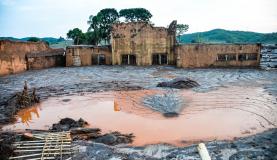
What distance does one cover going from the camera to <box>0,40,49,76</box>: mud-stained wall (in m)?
26.8

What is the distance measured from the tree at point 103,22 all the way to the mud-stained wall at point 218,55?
24025 mm

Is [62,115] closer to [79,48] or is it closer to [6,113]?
[6,113]

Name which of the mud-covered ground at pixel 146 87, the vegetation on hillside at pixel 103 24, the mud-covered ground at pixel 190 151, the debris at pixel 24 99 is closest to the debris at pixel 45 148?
the mud-covered ground at pixel 190 151

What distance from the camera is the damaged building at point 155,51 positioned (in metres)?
28.8

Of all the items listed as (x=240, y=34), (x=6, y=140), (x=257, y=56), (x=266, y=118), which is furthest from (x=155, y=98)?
(x=240, y=34)

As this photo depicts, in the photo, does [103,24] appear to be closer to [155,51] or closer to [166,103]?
[155,51]

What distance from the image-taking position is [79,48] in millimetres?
32219

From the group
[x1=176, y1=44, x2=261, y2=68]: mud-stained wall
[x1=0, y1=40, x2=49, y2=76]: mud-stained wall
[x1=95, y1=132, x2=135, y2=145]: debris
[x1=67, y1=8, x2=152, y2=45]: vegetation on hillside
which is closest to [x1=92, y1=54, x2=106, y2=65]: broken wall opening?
[x1=0, y1=40, x2=49, y2=76]: mud-stained wall

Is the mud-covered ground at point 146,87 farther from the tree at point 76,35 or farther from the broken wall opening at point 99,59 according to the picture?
the tree at point 76,35

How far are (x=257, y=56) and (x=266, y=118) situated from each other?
60.4 feet

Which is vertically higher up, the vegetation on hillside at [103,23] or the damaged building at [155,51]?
the vegetation on hillside at [103,23]

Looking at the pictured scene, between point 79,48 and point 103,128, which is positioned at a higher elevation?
point 79,48

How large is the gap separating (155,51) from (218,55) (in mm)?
6905

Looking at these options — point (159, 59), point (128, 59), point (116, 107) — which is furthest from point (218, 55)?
point (116, 107)
